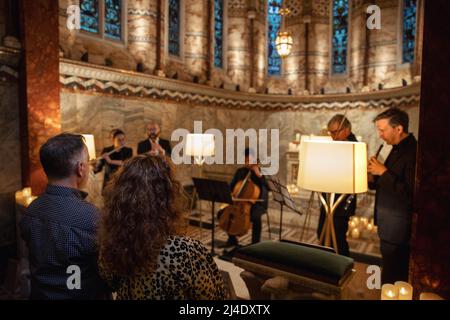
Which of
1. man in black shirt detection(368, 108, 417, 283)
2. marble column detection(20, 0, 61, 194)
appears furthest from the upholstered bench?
marble column detection(20, 0, 61, 194)

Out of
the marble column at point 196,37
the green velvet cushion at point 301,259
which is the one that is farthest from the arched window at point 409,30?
the green velvet cushion at point 301,259

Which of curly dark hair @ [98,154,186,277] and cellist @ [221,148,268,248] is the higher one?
curly dark hair @ [98,154,186,277]

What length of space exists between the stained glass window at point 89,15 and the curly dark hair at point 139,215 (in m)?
7.19

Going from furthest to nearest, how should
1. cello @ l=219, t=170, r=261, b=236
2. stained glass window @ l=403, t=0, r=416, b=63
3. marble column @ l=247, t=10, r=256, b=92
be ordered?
marble column @ l=247, t=10, r=256, b=92 < stained glass window @ l=403, t=0, r=416, b=63 < cello @ l=219, t=170, r=261, b=236

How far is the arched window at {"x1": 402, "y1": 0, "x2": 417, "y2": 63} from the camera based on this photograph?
30.3ft

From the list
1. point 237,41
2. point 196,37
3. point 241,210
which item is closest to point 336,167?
point 241,210

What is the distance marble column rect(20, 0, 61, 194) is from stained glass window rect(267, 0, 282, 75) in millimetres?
8746

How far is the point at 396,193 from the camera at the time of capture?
2.87m

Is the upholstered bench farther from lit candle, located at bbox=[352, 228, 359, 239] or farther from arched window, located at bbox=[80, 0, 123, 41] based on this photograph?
arched window, located at bbox=[80, 0, 123, 41]

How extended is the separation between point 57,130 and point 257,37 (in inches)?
339

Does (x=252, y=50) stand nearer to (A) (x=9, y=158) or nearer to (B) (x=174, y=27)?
(B) (x=174, y=27)

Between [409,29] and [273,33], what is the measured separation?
452cm

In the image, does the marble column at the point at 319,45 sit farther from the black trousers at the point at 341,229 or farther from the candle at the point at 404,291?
the candle at the point at 404,291

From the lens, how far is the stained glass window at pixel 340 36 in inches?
433
